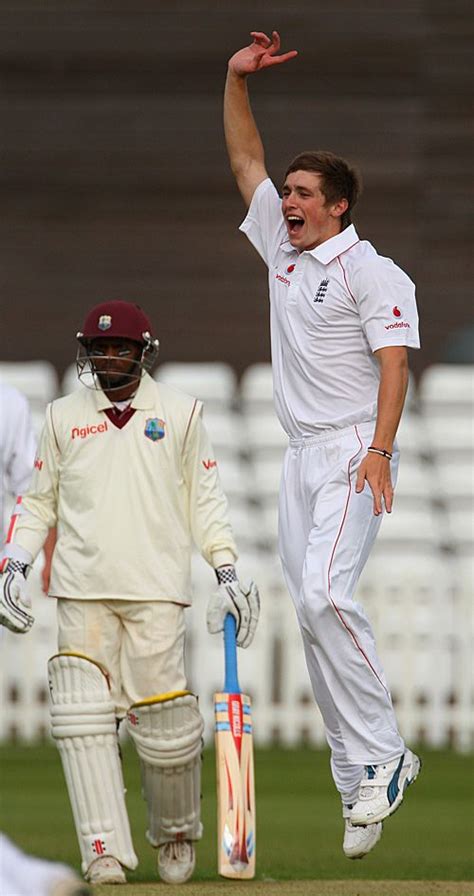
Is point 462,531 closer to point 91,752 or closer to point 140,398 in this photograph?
point 140,398

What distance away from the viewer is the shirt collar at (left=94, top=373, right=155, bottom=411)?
6.45m

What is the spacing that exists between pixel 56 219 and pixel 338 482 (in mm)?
8759

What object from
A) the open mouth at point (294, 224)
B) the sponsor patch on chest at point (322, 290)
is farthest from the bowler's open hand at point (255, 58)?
the sponsor patch on chest at point (322, 290)

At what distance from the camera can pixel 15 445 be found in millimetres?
7172

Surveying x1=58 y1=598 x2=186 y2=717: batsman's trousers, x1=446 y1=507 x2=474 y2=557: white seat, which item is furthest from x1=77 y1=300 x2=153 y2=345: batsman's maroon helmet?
x1=446 y1=507 x2=474 y2=557: white seat

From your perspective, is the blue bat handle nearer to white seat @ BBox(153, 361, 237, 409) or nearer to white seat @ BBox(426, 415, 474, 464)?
white seat @ BBox(153, 361, 237, 409)

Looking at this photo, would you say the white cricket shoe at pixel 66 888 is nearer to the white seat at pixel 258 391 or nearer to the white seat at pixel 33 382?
the white seat at pixel 33 382

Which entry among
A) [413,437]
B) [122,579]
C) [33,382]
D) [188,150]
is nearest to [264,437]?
[413,437]

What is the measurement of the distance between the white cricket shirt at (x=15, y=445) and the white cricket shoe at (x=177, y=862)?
1411 millimetres

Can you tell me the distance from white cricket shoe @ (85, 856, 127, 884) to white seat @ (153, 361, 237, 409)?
23.1 feet

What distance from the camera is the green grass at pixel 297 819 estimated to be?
721 centimetres

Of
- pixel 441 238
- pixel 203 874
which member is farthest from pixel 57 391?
pixel 203 874

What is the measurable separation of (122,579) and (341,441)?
829 millimetres

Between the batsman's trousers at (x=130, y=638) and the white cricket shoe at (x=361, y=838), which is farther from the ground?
the batsman's trousers at (x=130, y=638)
